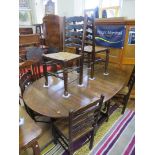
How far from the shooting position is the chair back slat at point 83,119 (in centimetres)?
119

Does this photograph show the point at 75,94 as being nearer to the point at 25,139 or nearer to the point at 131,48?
the point at 25,139

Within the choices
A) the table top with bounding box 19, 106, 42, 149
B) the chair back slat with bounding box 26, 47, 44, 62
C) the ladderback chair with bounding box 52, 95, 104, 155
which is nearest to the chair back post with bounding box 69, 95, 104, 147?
the ladderback chair with bounding box 52, 95, 104, 155

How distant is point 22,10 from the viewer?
545 centimetres

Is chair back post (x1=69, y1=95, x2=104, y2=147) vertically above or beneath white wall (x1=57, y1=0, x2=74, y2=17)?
beneath

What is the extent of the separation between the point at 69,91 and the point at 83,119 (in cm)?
53

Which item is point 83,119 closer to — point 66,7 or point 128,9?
point 128,9

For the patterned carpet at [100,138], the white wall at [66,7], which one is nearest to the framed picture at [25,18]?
the white wall at [66,7]

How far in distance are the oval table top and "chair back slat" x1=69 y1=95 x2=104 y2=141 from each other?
6.1 inches

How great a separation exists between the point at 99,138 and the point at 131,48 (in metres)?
1.65

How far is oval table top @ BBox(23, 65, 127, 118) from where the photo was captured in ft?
4.78

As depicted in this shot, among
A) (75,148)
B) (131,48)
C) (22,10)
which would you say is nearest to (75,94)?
(75,148)

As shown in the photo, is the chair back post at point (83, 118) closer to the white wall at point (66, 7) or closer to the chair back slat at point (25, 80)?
the chair back slat at point (25, 80)

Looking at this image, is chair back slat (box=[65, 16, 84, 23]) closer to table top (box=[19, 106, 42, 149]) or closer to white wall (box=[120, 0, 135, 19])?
table top (box=[19, 106, 42, 149])
